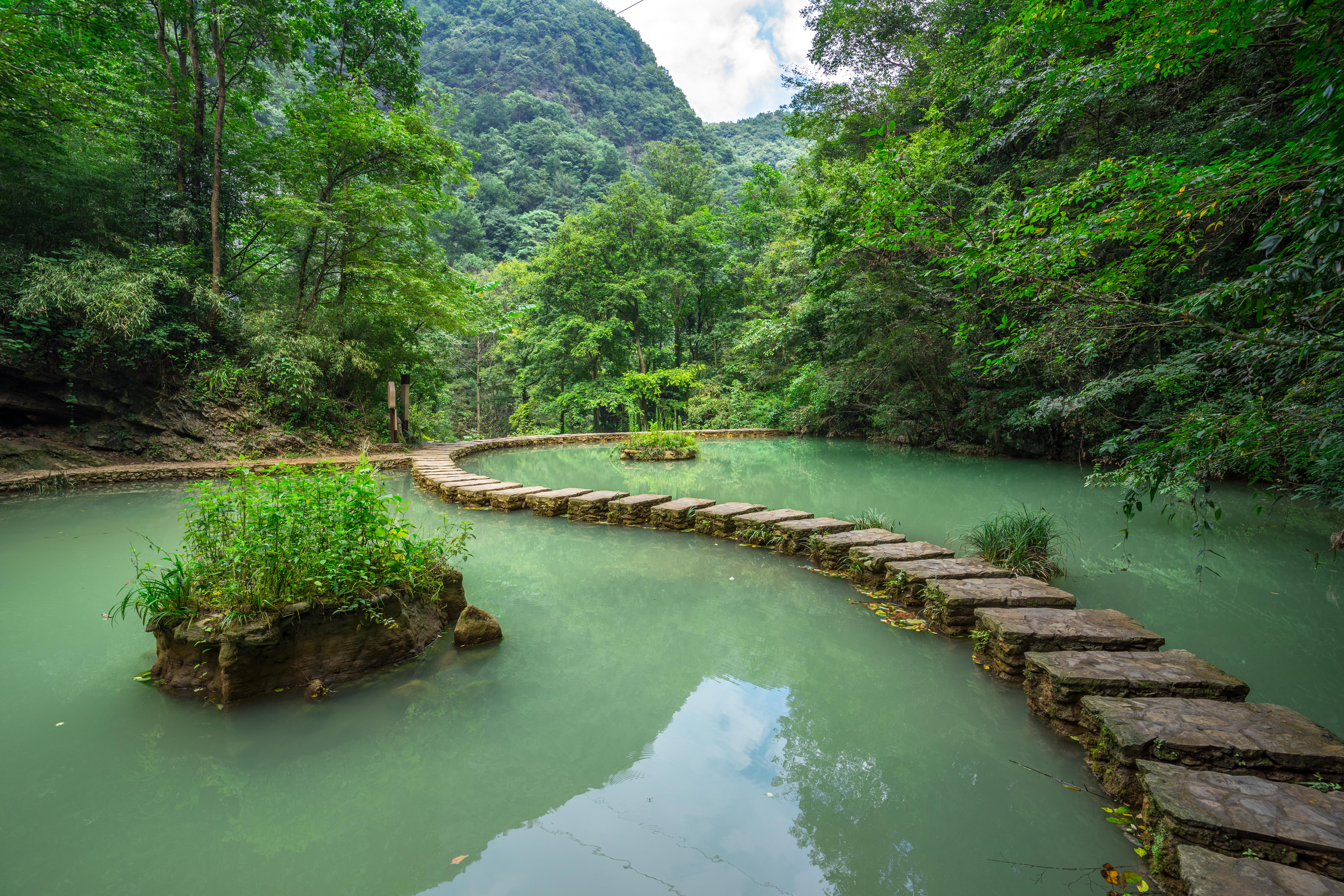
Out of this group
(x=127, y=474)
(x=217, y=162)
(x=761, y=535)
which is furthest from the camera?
(x=217, y=162)

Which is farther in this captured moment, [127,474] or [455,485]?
[127,474]

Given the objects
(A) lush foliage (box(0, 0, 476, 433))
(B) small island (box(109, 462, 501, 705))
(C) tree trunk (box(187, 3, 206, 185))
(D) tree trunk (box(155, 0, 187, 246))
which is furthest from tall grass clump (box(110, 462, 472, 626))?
(C) tree trunk (box(187, 3, 206, 185))

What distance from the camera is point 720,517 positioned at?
4301mm

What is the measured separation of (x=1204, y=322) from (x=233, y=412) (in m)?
11.0

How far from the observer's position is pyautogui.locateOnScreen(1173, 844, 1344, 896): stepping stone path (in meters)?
1.05

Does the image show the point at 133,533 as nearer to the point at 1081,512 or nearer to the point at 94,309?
the point at 94,309

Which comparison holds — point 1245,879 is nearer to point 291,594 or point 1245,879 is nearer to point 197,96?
point 291,594

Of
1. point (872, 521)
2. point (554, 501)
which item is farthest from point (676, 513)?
point (872, 521)

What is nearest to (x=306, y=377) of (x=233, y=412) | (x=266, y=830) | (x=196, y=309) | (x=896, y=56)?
(x=233, y=412)

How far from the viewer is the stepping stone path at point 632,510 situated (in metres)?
4.72

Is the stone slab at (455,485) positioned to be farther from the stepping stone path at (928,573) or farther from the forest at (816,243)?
the forest at (816,243)

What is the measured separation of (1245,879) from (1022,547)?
8.17ft

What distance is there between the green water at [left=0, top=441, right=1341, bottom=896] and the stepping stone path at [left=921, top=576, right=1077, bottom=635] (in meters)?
0.15

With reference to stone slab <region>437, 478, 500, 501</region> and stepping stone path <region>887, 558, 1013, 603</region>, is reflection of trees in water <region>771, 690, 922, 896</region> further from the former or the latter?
stone slab <region>437, 478, 500, 501</region>
